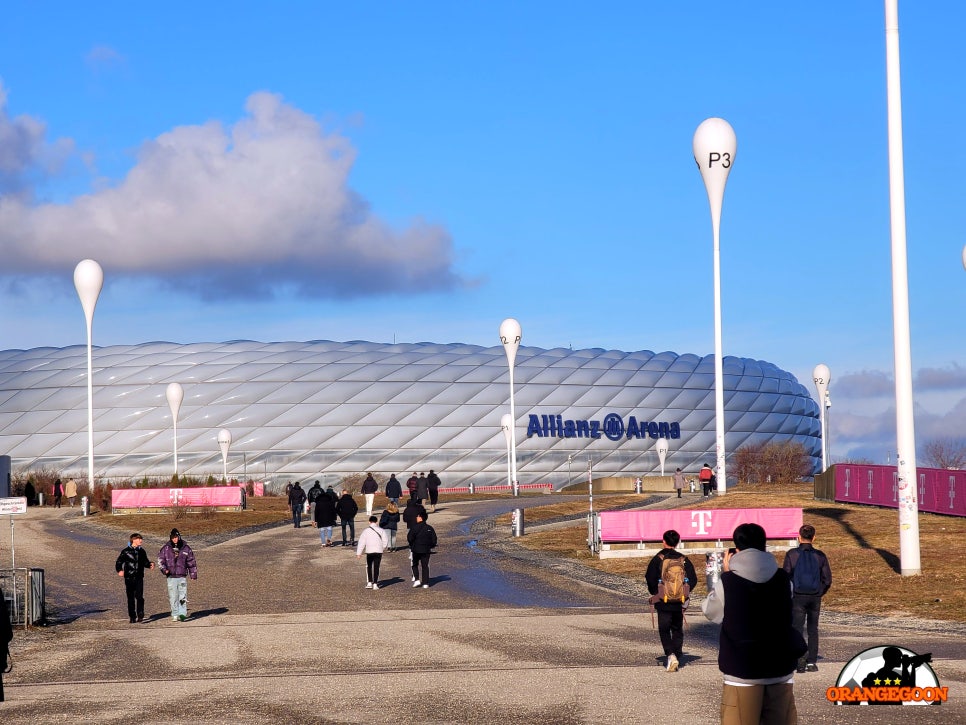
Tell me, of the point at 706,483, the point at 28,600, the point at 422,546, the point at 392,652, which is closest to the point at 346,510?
the point at 422,546

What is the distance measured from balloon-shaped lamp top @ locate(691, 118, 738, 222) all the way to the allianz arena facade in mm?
50477

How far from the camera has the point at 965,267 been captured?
36688 mm

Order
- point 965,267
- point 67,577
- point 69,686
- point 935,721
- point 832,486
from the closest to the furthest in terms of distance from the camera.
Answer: point 935,721, point 69,686, point 67,577, point 965,267, point 832,486

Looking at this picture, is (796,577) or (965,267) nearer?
(796,577)

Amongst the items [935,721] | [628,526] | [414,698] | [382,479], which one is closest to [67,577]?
[628,526]

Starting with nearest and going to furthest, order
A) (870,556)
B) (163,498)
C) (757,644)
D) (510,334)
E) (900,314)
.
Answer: (757,644) < (900,314) < (870,556) < (163,498) < (510,334)

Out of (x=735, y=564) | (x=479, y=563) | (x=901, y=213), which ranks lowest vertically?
(x=479, y=563)

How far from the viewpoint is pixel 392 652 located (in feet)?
52.5

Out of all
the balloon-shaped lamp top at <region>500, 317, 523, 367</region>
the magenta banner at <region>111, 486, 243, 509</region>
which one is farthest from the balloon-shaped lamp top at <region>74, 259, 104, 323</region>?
the balloon-shaped lamp top at <region>500, 317, 523, 367</region>

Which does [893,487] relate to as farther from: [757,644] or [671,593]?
[757,644]

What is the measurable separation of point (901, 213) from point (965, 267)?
14.9 m

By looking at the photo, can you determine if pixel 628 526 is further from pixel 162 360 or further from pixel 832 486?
pixel 162 360

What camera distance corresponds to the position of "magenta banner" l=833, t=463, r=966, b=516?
3419cm

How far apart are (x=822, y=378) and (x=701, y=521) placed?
52166 millimetres
